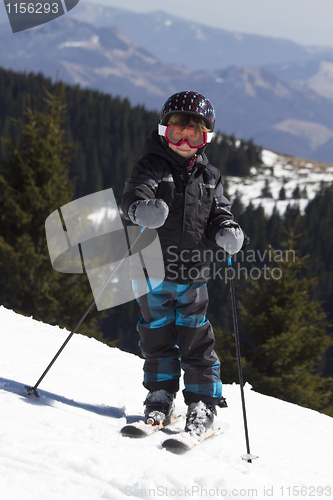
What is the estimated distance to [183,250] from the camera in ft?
10.00

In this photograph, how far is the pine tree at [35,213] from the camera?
16438 millimetres

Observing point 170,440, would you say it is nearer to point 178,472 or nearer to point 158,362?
point 178,472

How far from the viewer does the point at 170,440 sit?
257cm

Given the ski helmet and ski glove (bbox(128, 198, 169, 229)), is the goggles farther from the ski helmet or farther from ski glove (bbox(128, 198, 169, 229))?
ski glove (bbox(128, 198, 169, 229))

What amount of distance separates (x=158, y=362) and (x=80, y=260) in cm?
1583

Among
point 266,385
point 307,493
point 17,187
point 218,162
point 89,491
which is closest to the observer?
point 89,491

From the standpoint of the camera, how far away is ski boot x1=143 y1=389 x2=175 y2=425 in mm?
3020

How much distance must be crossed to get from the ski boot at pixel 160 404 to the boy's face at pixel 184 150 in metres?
1.69

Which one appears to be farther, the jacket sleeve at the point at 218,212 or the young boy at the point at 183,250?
the jacket sleeve at the point at 218,212

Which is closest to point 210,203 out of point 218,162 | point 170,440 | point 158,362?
point 158,362

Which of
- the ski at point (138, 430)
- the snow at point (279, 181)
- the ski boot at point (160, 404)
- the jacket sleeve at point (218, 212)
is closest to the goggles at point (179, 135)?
the jacket sleeve at point (218, 212)

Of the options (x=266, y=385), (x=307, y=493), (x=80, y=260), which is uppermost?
(x=307, y=493)

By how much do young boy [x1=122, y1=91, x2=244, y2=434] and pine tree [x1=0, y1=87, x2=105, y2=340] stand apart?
13.6 metres

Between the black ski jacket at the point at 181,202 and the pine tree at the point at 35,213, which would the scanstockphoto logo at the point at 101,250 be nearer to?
the black ski jacket at the point at 181,202
